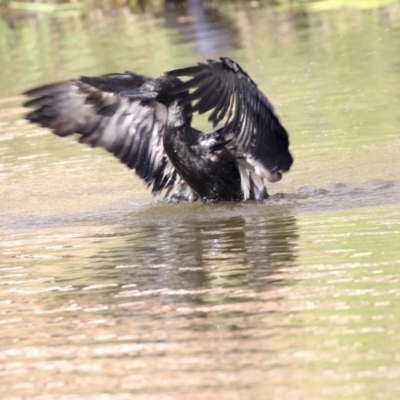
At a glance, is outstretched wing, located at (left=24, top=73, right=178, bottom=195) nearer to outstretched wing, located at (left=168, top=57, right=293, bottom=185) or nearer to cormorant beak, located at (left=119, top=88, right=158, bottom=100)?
cormorant beak, located at (left=119, top=88, right=158, bottom=100)

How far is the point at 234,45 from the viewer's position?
47.7ft

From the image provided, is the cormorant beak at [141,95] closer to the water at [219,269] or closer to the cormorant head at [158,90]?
the cormorant head at [158,90]

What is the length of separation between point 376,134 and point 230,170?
162cm

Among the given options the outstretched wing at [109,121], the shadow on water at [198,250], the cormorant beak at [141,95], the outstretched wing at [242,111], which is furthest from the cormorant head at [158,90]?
the shadow on water at [198,250]

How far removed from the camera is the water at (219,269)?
13.1 ft

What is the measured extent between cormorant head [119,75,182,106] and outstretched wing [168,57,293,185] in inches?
12.8

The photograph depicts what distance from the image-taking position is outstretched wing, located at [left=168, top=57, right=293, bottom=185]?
6.38 metres

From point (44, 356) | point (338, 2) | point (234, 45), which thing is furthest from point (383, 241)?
point (338, 2)

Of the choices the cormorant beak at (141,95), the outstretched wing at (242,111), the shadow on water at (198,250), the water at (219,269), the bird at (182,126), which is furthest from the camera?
the cormorant beak at (141,95)

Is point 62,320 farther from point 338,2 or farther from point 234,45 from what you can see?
point 338,2

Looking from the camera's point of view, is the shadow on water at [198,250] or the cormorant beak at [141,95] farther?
the cormorant beak at [141,95]

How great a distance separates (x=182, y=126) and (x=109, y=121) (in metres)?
0.89

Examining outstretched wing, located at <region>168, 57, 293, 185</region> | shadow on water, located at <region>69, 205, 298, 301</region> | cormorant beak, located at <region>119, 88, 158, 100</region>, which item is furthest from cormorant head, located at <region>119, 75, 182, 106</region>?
shadow on water, located at <region>69, 205, 298, 301</region>

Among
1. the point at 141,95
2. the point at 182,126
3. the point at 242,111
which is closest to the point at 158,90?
the point at 141,95
